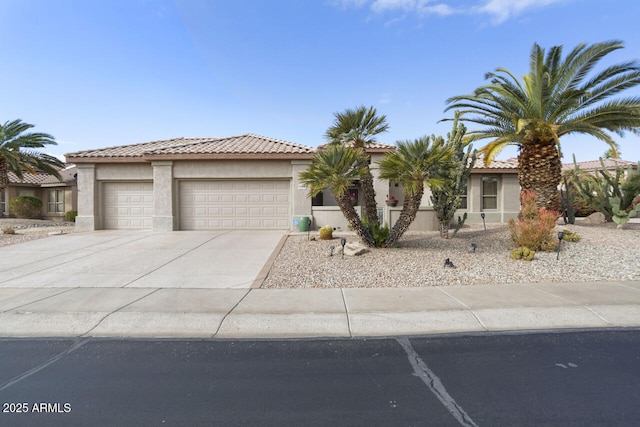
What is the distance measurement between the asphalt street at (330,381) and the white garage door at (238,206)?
11.0 meters

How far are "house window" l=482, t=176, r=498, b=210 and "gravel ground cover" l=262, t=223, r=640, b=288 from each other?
25.7 feet

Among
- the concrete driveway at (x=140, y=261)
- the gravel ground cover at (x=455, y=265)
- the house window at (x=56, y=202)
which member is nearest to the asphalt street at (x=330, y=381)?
the gravel ground cover at (x=455, y=265)

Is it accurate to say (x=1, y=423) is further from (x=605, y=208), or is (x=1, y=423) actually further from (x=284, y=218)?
(x=605, y=208)

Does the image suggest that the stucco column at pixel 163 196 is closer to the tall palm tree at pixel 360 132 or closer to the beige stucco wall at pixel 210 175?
the beige stucco wall at pixel 210 175

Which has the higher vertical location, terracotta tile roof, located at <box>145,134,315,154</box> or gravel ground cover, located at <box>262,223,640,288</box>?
terracotta tile roof, located at <box>145,134,315,154</box>

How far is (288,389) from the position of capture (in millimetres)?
3508

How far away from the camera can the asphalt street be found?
10.0 ft

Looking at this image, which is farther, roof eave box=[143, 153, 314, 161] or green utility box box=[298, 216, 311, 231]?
roof eave box=[143, 153, 314, 161]

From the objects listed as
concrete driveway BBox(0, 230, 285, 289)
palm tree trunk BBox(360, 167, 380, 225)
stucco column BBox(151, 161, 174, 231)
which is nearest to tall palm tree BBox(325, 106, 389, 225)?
palm tree trunk BBox(360, 167, 380, 225)

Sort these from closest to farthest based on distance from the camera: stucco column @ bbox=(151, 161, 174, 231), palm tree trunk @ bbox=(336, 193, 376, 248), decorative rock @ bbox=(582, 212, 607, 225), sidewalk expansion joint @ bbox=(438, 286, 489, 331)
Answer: sidewalk expansion joint @ bbox=(438, 286, 489, 331)
palm tree trunk @ bbox=(336, 193, 376, 248)
decorative rock @ bbox=(582, 212, 607, 225)
stucco column @ bbox=(151, 161, 174, 231)

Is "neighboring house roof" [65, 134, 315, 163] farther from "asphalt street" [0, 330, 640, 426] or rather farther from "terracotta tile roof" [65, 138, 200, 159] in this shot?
"asphalt street" [0, 330, 640, 426]

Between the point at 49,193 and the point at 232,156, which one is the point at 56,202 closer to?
the point at 49,193

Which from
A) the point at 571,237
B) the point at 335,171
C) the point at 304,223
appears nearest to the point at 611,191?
the point at 571,237

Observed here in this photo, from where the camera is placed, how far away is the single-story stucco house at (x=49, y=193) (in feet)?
78.6
